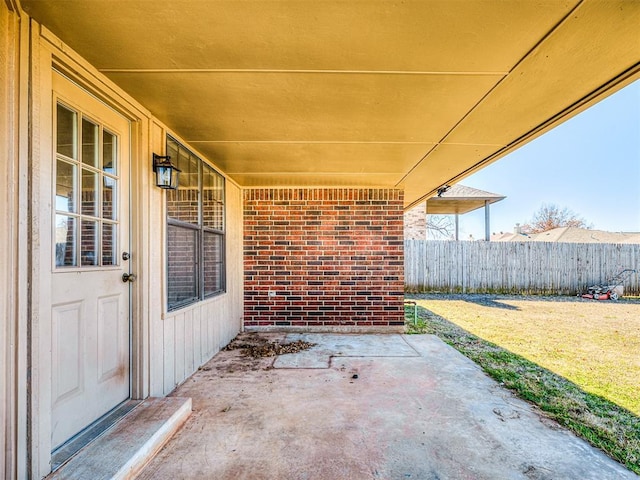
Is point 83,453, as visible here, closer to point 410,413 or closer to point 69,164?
point 69,164

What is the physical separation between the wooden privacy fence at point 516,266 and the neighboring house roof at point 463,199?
1.54 m

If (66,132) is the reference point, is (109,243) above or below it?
below

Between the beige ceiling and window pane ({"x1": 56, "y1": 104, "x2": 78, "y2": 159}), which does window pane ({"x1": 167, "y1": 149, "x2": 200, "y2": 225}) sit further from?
window pane ({"x1": 56, "y1": 104, "x2": 78, "y2": 159})

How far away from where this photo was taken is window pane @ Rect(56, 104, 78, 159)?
185 centimetres

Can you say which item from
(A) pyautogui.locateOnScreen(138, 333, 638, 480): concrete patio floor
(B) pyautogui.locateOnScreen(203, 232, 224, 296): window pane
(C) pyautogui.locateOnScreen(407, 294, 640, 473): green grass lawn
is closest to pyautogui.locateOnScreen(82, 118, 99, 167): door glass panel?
(B) pyautogui.locateOnScreen(203, 232, 224, 296): window pane

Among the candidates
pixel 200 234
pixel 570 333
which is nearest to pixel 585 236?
pixel 570 333

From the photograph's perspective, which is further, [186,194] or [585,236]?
[585,236]

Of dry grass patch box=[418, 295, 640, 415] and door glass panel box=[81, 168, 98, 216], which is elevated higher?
door glass panel box=[81, 168, 98, 216]

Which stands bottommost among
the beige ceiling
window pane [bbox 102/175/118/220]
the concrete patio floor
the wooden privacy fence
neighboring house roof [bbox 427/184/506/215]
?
the concrete patio floor

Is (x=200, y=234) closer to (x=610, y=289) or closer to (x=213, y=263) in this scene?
(x=213, y=263)

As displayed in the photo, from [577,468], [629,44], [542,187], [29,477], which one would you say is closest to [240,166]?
[29,477]

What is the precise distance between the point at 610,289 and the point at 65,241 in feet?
39.2

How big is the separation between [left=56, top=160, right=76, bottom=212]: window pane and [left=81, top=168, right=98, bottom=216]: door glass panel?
82 millimetres

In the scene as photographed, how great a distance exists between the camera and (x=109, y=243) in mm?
2277
